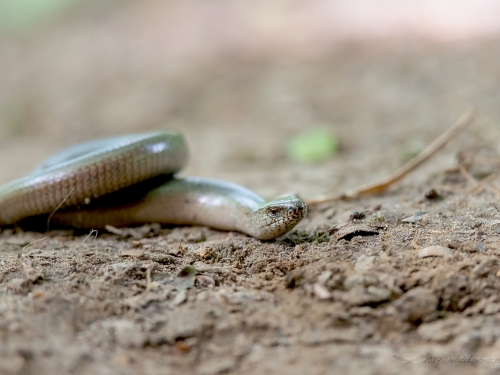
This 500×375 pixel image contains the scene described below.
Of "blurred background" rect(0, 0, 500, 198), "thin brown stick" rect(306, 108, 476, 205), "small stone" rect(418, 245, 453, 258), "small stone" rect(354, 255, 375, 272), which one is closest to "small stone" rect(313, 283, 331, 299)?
"small stone" rect(354, 255, 375, 272)

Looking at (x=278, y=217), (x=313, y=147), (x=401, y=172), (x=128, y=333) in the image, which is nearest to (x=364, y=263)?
(x=278, y=217)

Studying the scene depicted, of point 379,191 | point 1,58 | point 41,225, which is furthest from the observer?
point 1,58

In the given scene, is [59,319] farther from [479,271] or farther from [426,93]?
[426,93]

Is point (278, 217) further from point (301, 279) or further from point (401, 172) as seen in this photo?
point (401, 172)

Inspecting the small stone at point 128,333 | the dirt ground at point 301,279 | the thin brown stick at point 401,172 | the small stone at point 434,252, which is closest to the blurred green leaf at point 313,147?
the dirt ground at point 301,279

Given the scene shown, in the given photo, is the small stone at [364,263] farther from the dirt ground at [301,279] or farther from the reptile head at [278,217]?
the reptile head at [278,217]

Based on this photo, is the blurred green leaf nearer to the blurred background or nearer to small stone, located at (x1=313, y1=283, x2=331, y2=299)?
the blurred background

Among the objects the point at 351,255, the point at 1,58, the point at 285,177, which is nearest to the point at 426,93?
the point at 285,177
